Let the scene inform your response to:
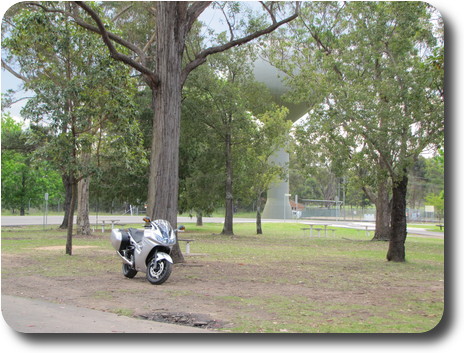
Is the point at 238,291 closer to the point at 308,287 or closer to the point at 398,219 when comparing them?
the point at 308,287

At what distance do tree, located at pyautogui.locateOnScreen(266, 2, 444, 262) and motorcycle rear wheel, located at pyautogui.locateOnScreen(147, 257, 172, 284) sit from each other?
24.3ft

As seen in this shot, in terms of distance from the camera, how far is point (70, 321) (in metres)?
6.79

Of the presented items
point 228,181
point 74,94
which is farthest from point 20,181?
point 74,94

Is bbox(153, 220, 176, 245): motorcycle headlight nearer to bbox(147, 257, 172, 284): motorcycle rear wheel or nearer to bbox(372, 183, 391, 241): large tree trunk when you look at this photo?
bbox(147, 257, 172, 284): motorcycle rear wheel

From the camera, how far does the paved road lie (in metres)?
6.41

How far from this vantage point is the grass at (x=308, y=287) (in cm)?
731

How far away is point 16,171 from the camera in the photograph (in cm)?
4250

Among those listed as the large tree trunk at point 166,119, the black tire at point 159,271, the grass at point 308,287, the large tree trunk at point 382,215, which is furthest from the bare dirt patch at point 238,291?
the large tree trunk at point 382,215

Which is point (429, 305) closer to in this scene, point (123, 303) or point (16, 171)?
point (123, 303)

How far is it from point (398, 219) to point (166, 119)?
7.60 meters

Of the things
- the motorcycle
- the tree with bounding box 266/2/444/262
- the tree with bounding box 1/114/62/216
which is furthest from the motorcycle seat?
the tree with bounding box 1/114/62/216

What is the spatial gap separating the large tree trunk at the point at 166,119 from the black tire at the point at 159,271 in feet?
10.2

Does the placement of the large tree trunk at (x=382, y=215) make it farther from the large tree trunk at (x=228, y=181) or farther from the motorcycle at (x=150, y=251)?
the motorcycle at (x=150, y=251)

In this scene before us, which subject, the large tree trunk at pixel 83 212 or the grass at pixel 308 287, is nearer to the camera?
the grass at pixel 308 287
